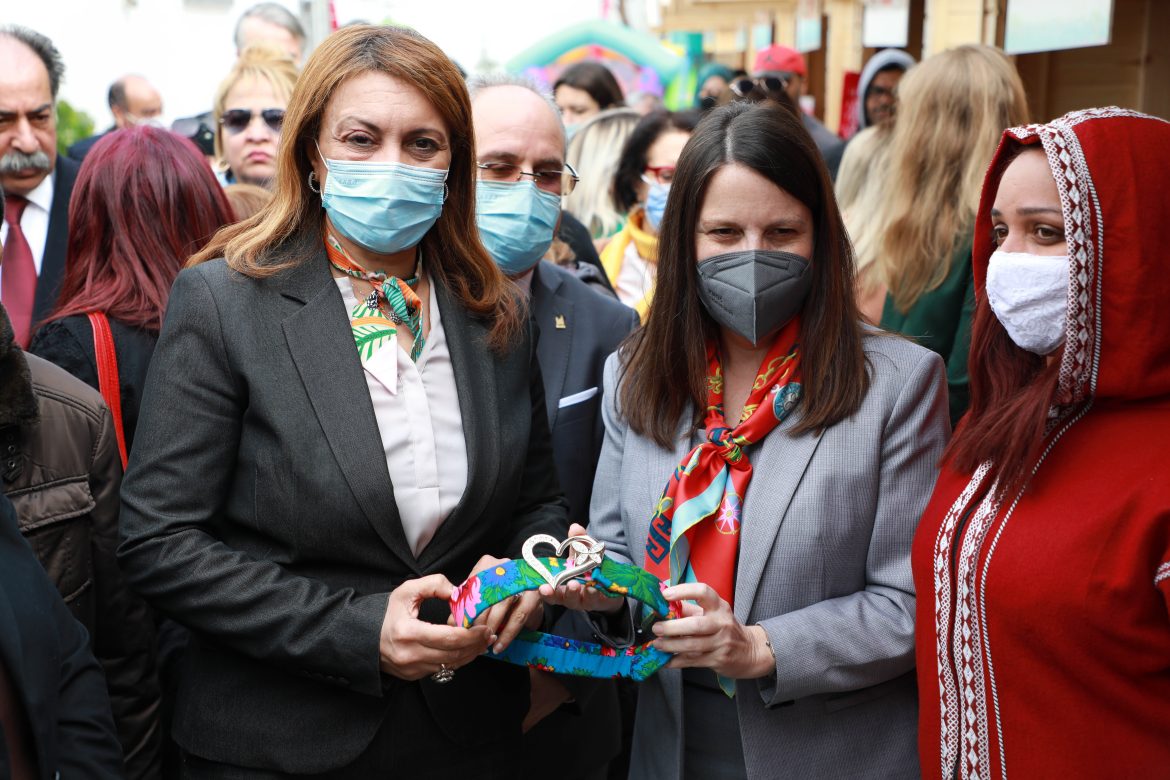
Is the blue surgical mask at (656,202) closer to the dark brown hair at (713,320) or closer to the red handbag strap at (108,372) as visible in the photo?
the dark brown hair at (713,320)

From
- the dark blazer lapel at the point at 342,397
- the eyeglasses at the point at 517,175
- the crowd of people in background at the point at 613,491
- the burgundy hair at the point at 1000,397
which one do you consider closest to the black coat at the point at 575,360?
the eyeglasses at the point at 517,175

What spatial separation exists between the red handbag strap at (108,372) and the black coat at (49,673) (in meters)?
1.02

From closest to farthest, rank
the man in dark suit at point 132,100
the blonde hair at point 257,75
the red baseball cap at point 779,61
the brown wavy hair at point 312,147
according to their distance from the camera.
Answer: the brown wavy hair at point 312,147, the blonde hair at point 257,75, the red baseball cap at point 779,61, the man in dark suit at point 132,100

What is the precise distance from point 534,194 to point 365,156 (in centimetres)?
113

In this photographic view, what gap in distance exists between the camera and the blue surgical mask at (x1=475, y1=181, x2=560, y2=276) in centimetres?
364

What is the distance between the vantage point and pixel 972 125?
4582 millimetres

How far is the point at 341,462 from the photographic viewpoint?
2.38m

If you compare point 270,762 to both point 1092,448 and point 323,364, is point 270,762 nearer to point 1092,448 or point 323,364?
point 323,364

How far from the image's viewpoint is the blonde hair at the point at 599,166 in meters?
6.56

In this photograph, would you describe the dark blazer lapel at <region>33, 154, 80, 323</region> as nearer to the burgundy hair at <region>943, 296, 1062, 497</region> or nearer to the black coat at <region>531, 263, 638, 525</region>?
the black coat at <region>531, 263, 638, 525</region>

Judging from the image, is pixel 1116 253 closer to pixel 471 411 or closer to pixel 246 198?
pixel 471 411

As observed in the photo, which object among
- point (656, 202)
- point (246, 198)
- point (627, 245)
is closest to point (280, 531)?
point (246, 198)

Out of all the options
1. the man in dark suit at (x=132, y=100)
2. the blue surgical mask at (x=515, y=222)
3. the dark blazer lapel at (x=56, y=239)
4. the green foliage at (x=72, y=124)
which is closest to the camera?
the blue surgical mask at (x=515, y=222)

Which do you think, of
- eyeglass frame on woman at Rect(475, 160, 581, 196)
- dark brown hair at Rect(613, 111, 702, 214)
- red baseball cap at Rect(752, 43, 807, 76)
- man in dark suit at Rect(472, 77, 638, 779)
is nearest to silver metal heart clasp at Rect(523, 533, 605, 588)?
man in dark suit at Rect(472, 77, 638, 779)
